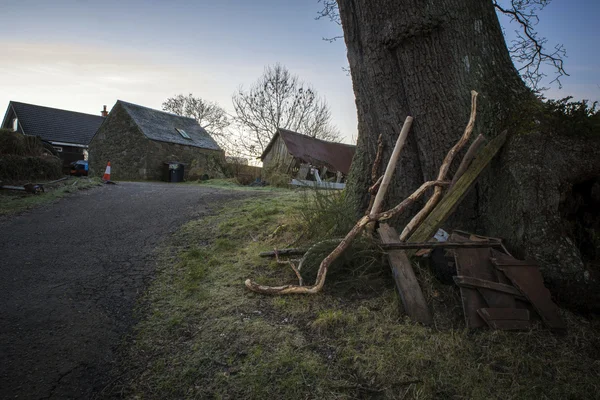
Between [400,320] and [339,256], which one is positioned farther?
[339,256]

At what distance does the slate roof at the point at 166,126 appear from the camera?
68.9 feet

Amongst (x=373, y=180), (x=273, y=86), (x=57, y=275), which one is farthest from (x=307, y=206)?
(x=273, y=86)

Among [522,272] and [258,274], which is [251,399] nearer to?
[258,274]

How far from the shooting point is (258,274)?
11.3 ft

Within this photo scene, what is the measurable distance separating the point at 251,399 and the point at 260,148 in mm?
25919

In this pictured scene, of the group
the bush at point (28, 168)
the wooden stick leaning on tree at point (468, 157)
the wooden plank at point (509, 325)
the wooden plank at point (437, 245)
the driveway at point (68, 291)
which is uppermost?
the wooden stick leaning on tree at point (468, 157)

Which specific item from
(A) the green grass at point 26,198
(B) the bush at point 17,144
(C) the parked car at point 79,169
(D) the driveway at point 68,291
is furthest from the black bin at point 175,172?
(D) the driveway at point 68,291

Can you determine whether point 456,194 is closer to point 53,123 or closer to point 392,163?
point 392,163

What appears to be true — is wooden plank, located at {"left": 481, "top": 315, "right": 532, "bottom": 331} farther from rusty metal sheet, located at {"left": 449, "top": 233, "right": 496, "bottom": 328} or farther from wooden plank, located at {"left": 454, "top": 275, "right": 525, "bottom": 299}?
wooden plank, located at {"left": 454, "top": 275, "right": 525, "bottom": 299}

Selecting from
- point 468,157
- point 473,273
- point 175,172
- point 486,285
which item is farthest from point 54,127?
point 486,285

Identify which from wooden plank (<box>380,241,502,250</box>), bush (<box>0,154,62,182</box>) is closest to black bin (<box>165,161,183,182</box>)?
bush (<box>0,154,62,182</box>)

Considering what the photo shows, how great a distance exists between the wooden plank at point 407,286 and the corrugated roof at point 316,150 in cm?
1514

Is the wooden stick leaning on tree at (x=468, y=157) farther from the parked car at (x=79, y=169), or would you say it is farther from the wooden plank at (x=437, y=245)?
the parked car at (x=79, y=169)

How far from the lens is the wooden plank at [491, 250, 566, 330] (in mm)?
2297
